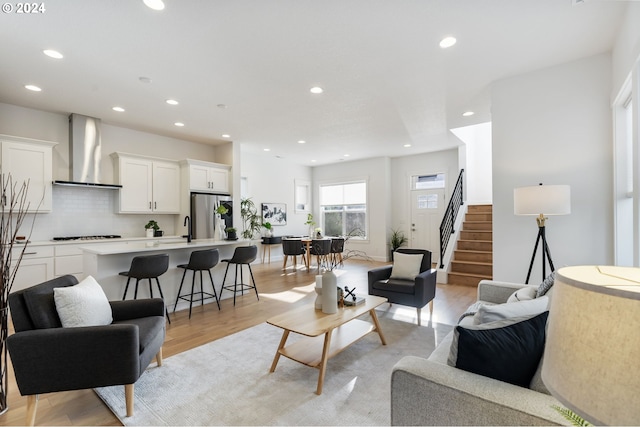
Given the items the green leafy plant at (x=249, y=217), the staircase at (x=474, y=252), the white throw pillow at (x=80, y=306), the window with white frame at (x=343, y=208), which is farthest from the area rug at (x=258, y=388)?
the window with white frame at (x=343, y=208)

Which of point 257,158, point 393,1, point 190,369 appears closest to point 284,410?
point 190,369

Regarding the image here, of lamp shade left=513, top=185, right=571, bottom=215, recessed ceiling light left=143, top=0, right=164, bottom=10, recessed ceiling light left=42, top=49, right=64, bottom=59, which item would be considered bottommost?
lamp shade left=513, top=185, right=571, bottom=215

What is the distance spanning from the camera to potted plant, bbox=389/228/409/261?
8.43 m

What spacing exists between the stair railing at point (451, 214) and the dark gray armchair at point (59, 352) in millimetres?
5347

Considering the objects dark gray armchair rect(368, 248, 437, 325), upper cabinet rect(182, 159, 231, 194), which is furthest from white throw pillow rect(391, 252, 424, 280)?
upper cabinet rect(182, 159, 231, 194)

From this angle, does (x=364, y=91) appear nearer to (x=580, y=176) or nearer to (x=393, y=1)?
(x=393, y=1)

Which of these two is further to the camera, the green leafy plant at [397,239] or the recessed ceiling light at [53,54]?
the green leafy plant at [397,239]

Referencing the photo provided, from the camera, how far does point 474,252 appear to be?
19.5 feet

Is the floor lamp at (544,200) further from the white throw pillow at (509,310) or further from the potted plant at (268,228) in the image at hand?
the potted plant at (268,228)

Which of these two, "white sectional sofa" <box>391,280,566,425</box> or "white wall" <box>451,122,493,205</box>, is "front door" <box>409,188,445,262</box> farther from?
"white sectional sofa" <box>391,280,566,425</box>

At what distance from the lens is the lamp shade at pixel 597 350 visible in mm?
515

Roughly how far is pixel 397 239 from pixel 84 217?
23.0 feet

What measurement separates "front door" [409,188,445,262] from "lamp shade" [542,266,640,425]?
7728 mm

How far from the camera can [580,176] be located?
3281 millimetres
